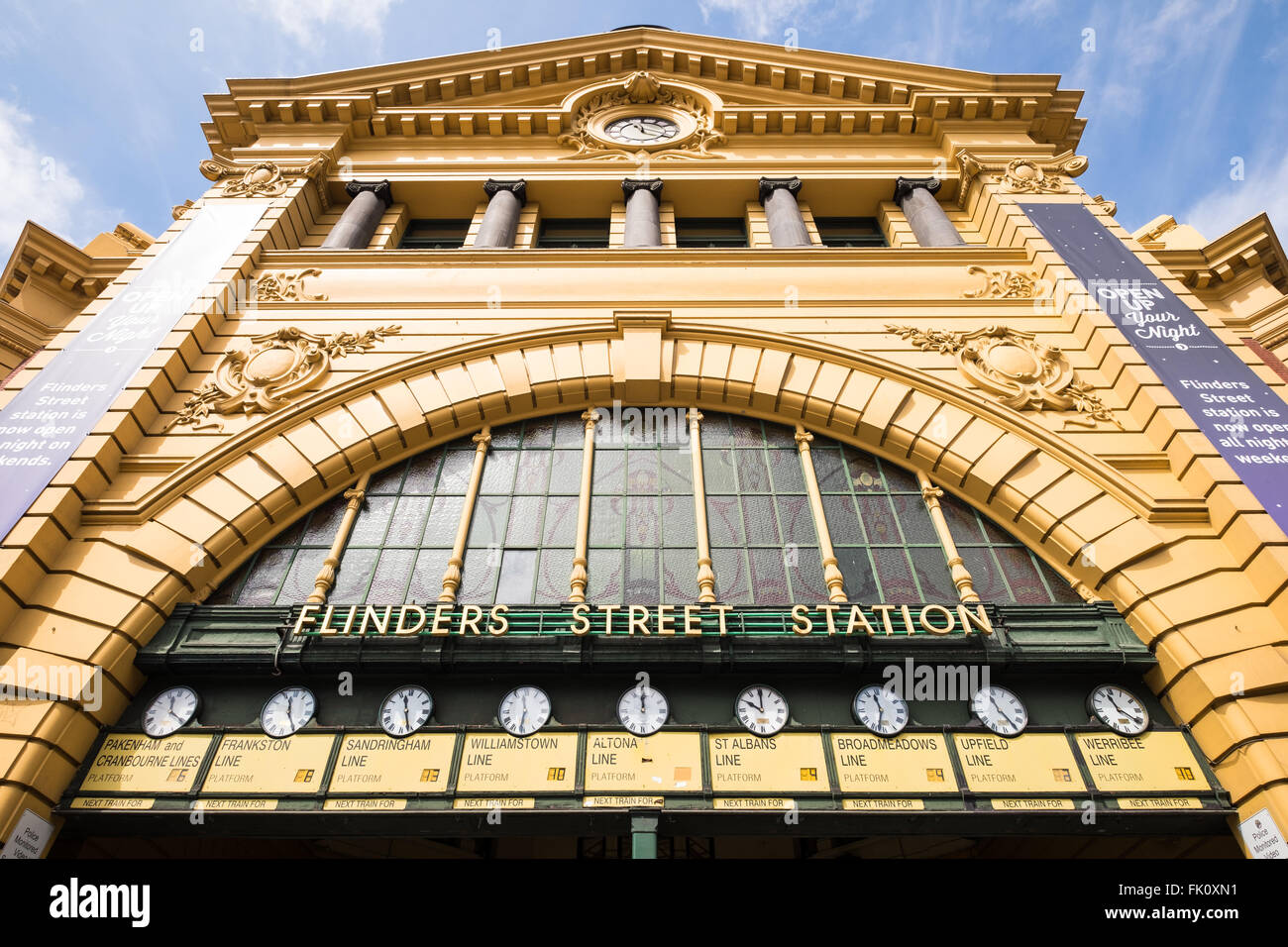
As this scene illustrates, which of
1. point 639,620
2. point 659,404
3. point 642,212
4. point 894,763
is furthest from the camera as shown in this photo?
point 642,212

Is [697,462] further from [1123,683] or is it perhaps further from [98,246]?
[98,246]

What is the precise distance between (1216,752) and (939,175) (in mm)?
15264

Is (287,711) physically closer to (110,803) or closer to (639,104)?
(110,803)

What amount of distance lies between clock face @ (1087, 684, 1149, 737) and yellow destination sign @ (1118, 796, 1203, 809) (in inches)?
31.9

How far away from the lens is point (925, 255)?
1576 cm

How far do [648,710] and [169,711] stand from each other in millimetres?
6298

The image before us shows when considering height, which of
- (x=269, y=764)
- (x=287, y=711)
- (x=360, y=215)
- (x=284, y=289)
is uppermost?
(x=360, y=215)

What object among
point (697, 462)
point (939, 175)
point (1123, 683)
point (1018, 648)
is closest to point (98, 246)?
point (697, 462)

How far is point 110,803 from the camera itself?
332 inches

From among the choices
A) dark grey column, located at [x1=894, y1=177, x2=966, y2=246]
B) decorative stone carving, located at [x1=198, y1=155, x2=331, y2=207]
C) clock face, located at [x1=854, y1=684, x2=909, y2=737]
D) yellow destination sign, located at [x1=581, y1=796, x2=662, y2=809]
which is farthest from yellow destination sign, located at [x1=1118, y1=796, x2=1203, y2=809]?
decorative stone carving, located at [x1=198, y1=155, x2=331, y2=207]

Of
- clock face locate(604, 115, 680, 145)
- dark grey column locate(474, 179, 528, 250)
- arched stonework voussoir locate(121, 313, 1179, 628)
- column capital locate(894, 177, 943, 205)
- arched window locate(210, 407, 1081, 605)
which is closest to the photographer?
arched window locate(210, 407, 1081, 605)

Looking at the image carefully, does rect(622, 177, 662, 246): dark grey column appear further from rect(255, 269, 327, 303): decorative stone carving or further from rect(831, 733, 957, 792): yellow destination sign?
rect(831, 733, 957, 792): yellow destination sign

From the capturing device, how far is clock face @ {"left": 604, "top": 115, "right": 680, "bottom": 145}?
2092 cm

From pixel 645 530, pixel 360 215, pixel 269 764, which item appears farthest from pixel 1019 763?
pixel 360 215
